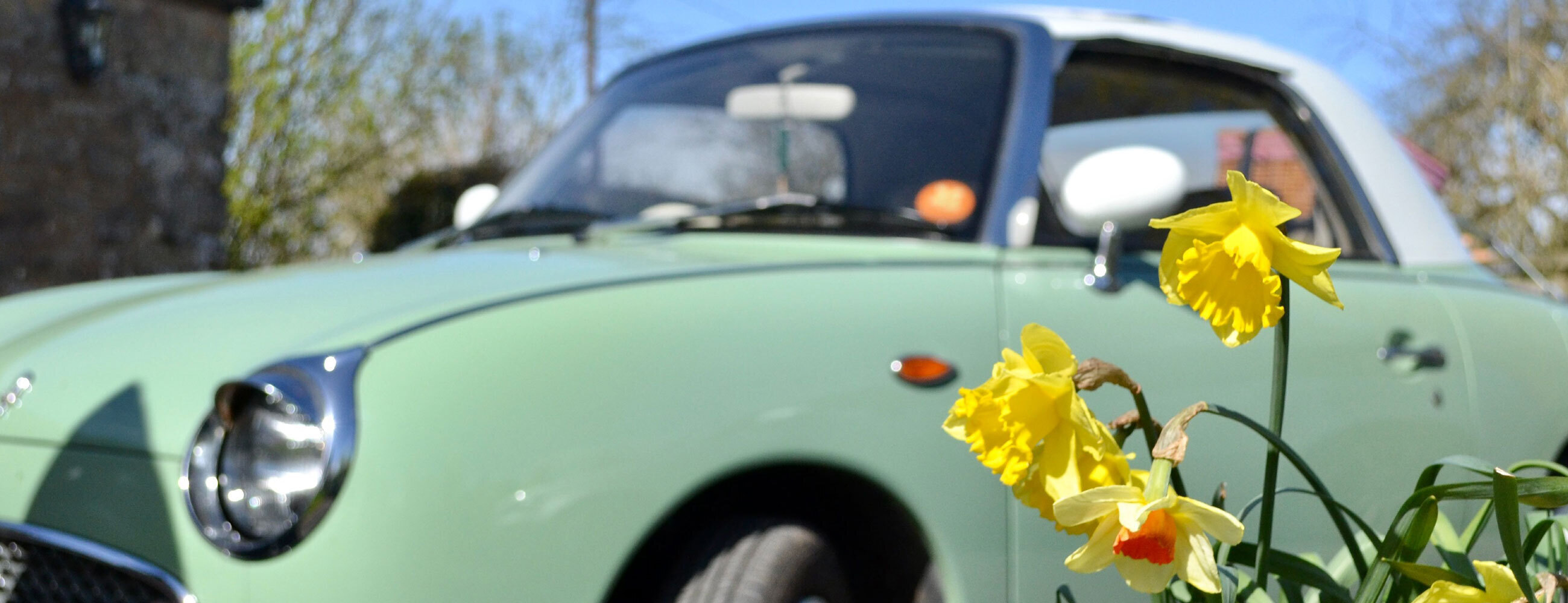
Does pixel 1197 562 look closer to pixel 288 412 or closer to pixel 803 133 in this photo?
pixel 288 412

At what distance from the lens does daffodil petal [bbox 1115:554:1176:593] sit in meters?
0.84

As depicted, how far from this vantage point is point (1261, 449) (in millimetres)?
1430

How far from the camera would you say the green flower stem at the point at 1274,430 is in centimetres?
91

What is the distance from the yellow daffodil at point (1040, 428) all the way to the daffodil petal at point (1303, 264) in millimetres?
155

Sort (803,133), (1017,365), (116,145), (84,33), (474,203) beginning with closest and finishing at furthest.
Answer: (1017,365), (803,133), (474,203), (84,33), (116,145)

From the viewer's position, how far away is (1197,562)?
83 cm

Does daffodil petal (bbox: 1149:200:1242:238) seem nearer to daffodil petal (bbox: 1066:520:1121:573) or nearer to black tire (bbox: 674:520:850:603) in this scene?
daffodil petal (bbox: 1066:520:1121:573)

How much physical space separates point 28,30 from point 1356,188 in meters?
7.11

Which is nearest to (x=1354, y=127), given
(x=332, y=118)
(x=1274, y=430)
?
(x=1274, y=430)

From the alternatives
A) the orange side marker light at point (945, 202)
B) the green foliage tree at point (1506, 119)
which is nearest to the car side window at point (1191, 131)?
the orange side marker light at point (945, 202)

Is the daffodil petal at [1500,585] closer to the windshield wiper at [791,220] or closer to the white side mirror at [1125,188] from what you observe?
the white side mirror at [1125,188]

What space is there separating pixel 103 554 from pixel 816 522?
0.90m

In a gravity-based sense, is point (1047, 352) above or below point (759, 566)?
above

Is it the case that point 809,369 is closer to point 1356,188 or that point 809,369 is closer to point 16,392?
point 16,392
